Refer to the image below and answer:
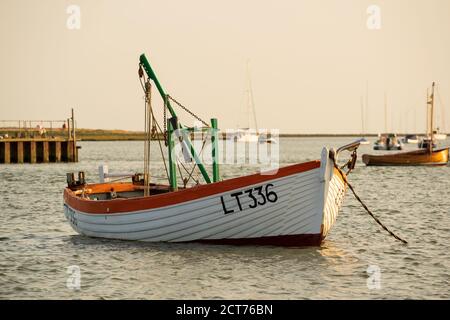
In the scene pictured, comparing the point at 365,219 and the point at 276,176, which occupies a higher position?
the point at 276,176

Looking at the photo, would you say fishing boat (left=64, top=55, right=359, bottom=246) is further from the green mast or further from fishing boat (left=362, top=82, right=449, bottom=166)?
fishing boat (left=362, top=82, right=449, bottom=166)

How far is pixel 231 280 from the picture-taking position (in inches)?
619

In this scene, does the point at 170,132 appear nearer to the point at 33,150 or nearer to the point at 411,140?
the point at 33,150

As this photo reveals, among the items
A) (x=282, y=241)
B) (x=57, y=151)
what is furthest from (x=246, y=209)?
(x=57, y=151)

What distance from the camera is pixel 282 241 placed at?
710 inches

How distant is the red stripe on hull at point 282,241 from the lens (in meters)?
17.9

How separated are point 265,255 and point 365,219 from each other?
1096cm

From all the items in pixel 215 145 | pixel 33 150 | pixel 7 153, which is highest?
pixel 215 145

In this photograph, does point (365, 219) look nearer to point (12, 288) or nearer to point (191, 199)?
point (191, 199)

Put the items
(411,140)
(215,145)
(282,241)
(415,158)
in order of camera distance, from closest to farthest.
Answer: (282,241)
(215,145)
(415,158)
(411,140)

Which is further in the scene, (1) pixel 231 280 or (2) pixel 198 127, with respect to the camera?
(2) pixel 198 127

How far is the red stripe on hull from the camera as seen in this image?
1789cm

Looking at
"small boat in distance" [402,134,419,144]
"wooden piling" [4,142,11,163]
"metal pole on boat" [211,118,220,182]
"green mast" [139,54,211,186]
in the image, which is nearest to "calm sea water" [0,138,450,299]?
"green mast" [139,54,211,186]
